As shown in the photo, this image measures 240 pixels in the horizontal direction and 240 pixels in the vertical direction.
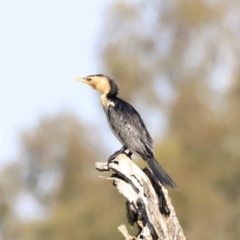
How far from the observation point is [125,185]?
8547 millimetres

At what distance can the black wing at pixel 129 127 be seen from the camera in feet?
31.7

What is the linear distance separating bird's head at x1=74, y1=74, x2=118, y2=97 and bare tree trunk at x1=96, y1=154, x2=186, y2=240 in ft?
6.11

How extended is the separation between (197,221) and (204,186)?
1.78m

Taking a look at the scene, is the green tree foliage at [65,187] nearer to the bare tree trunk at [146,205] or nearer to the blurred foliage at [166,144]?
the blurred foliage at [166,144]

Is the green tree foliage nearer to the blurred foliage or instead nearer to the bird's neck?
the blurred foliage

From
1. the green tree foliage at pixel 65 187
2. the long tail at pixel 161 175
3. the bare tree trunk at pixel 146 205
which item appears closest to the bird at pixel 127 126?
the long tail at pixel 161 175

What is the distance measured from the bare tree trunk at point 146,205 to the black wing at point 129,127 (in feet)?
3.10

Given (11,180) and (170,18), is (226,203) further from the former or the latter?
(170,18)

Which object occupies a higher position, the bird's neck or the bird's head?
the bird's head

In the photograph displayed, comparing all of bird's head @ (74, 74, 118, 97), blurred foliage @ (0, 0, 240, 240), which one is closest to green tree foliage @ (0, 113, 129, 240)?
blurred foliage @ (0, 0, 240, 240)

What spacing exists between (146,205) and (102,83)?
257cm

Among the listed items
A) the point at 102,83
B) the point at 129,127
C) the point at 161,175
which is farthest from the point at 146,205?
the point at 102,83

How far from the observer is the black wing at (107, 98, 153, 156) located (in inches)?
380

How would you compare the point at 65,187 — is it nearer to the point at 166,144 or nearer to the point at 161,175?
the point at 166,144
